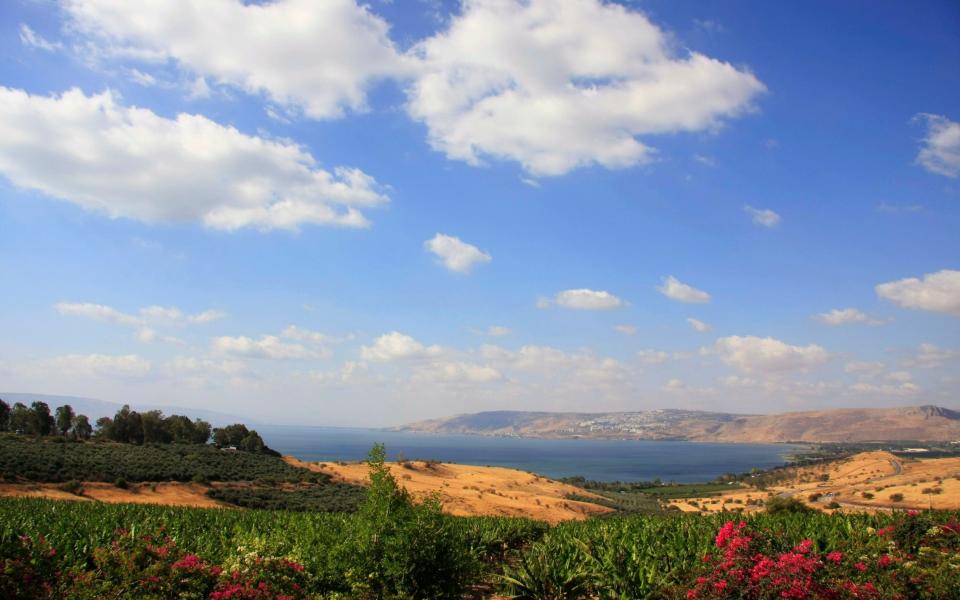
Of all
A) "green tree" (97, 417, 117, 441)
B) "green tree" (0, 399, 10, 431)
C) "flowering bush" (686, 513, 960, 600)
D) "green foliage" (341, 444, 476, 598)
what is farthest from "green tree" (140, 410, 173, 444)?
"flowering bush" (686, 513, 960, 600)

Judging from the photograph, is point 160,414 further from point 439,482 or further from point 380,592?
point 380,592

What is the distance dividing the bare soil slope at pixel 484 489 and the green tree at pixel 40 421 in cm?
3282

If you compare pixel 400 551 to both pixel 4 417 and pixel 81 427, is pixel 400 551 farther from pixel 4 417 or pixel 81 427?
pixel 4 417

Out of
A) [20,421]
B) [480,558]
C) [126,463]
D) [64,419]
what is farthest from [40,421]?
[480,558]

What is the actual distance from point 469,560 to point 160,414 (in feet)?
290

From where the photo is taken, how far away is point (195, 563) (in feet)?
30.7

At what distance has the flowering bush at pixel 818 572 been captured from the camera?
8.32 m

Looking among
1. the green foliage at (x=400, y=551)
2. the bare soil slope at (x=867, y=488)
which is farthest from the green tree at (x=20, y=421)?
the green foliage at (x=400, y=551)

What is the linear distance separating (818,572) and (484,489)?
60.7 meters

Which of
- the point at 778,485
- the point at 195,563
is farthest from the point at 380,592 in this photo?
the point at 778,485

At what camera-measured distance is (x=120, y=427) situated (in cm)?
7450

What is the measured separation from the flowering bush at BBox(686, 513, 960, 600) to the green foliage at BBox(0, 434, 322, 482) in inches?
1861

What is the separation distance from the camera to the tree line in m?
73.4

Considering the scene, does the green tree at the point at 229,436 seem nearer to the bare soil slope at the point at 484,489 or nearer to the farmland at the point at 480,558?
the bare soil slope at the point at 484,489
